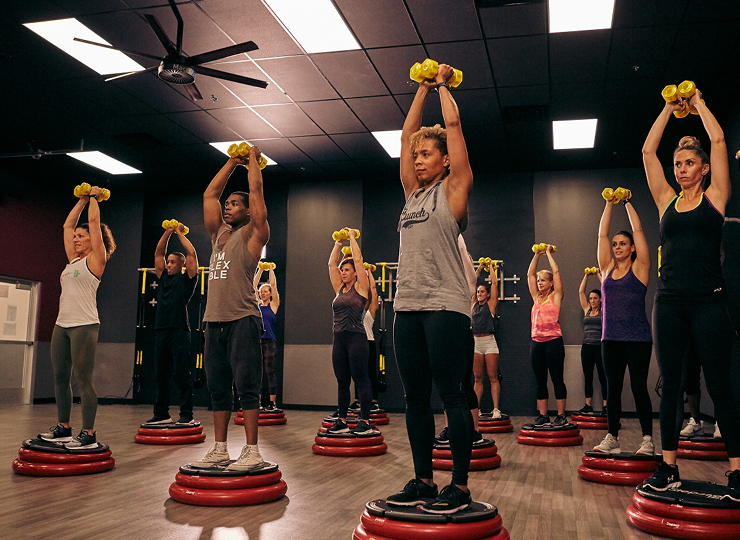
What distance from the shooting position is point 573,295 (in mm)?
8188

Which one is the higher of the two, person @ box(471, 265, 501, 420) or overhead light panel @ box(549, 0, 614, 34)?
overhead light panel @ box(549, 0, 614, 34)

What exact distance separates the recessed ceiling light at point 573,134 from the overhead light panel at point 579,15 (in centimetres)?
202

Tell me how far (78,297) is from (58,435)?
0.91 metres

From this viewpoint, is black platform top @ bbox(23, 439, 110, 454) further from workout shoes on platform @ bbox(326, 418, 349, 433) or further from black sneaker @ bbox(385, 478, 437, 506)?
black sneaker @ bbox(385, 478, 437, 506)

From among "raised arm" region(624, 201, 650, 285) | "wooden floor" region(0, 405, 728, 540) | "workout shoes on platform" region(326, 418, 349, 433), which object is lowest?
"wooden floor" region(0, 405, 728, 540)

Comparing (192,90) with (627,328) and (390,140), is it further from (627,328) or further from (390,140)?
(627,328)

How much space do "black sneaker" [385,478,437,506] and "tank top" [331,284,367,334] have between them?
8.97 feet

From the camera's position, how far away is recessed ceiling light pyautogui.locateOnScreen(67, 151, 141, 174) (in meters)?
8.23

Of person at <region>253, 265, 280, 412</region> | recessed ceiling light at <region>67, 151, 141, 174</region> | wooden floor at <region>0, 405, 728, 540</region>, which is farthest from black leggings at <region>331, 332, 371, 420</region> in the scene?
recessed ceiling light at <region>67, 151, 141, 174</region>

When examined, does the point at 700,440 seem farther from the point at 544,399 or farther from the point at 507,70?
the point at 507,70

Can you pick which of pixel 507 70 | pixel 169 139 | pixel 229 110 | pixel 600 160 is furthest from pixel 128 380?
pixel 600 160

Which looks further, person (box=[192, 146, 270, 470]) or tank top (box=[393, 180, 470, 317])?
person (box=[192, 146, 270, 470])

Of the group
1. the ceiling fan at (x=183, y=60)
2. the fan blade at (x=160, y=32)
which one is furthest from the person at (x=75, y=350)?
the fan blade at (x=160, y=32)

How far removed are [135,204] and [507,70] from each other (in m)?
6.81
